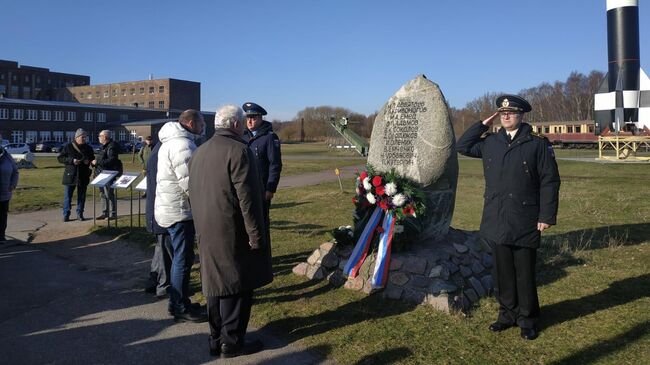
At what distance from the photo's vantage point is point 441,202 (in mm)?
5766

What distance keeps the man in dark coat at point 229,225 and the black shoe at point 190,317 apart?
721 mm

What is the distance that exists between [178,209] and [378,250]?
7.06ft

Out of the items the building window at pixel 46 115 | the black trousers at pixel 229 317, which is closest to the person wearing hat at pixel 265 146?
the black trousers at pixel 229 317

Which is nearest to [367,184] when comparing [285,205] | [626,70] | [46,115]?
[285,205]

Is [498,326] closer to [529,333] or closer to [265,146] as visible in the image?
[529,333]

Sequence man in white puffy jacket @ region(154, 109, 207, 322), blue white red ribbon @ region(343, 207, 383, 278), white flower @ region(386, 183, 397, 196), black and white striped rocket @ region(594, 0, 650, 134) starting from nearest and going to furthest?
man in white puffy jacket @ region(154, 109, 207, 322)
blue white red ribbon @ region(343, 207, 383, 278)
white flower @ region(386, 183, 397, 196)
black and white striped rocket @ region(594, 0, 650, 134)

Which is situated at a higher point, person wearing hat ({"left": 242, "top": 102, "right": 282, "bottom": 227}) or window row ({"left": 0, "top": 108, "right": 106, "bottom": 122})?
window row ({"left": 0, "top": 108, "right": 106, "bottom": 122})

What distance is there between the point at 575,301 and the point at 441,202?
1.74 meters

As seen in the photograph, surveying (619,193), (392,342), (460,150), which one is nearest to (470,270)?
(460,150)

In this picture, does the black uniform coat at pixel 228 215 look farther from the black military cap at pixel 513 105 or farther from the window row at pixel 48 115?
the window row at pixel 48 115

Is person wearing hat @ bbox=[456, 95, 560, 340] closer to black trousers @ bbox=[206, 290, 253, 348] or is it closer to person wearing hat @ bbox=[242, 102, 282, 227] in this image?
black trousers @ bbox=[206, 290, 253, 348]

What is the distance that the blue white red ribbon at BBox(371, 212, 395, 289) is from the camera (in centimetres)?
500

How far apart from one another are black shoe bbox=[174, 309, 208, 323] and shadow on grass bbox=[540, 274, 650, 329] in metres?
3.05

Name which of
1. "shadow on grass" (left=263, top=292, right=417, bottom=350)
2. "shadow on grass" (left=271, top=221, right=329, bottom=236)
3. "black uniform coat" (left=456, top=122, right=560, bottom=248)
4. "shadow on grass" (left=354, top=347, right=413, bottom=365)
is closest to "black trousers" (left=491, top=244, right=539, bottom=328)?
"black uniform coat" (left=456, top=122, right=560, bottom=248)
